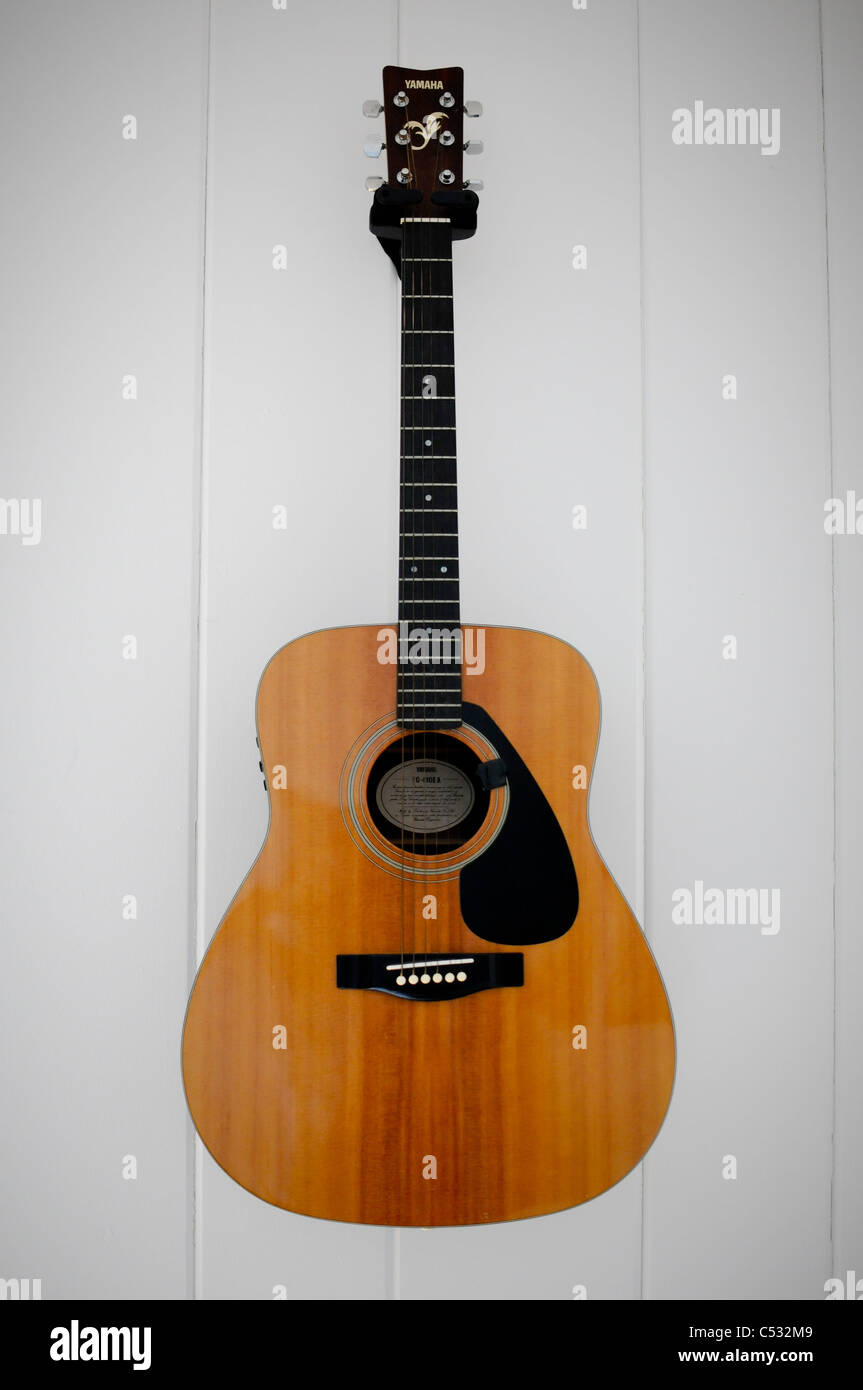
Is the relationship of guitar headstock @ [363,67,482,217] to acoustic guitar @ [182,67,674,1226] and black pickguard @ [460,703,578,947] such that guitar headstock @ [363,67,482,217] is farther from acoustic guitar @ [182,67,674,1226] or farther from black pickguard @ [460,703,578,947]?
black pickguard @ [460,703,578,947]

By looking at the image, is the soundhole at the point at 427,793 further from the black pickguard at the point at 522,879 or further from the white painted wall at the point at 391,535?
the white painted wall at the point at 391,535

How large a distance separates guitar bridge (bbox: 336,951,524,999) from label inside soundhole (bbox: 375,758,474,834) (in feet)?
0.59

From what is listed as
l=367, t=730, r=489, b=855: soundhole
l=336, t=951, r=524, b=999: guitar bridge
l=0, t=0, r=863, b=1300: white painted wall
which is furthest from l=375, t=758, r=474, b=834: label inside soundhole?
l=0, t=0, r=863, b=1300: white painted wall

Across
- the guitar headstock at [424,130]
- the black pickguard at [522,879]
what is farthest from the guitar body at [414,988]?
the guitar headstock at [424,130]

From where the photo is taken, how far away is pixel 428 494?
3.91 ft

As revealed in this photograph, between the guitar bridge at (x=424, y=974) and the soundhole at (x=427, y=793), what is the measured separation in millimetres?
151

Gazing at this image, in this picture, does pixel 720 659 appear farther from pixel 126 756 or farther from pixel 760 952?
pixel 126 756

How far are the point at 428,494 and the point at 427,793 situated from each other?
0.44 m

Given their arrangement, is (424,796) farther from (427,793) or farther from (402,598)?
(402,598)

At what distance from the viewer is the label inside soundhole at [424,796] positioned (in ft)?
3.84

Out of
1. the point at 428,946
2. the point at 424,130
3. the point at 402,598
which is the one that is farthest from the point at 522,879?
the point at 424,130

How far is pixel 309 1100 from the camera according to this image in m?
1.12

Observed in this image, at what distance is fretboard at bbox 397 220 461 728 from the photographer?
115 centimetres

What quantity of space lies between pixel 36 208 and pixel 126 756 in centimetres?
100
